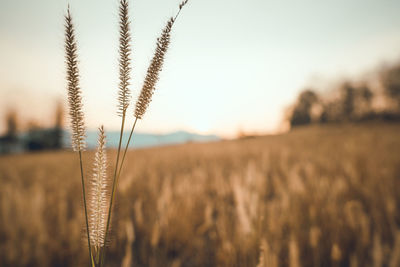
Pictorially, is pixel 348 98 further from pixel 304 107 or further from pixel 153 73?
pixel 153 73

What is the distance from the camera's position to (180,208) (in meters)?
1.99

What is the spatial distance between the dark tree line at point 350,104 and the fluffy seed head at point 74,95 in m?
20.8

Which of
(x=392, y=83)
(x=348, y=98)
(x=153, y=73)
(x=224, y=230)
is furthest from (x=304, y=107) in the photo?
(x=153, y=73)

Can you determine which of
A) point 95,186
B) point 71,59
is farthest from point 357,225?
point 71,59

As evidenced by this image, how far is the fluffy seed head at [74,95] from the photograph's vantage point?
0.35 metres

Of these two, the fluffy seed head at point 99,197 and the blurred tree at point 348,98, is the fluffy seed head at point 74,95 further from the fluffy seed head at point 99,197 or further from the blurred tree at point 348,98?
the blurred tree at point 348,98

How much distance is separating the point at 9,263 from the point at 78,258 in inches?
14.6

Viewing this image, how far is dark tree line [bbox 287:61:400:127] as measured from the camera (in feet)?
79.9

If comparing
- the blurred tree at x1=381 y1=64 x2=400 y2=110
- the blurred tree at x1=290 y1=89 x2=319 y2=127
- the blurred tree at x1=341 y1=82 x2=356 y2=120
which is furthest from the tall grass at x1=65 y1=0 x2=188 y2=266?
the blurred tree at x1=290 y1=89 x2=319 y2=127

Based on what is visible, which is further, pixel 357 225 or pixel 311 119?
pixel 311 119

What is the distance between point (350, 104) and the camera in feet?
105

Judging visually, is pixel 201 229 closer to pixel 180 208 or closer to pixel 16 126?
pixel 180 208

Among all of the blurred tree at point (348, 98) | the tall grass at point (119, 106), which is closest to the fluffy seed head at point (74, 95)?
the tall grass at point (119, 106)

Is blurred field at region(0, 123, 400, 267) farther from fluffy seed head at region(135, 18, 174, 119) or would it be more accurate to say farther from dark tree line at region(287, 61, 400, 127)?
dark tree line at region(287, 61, 400, 127)
